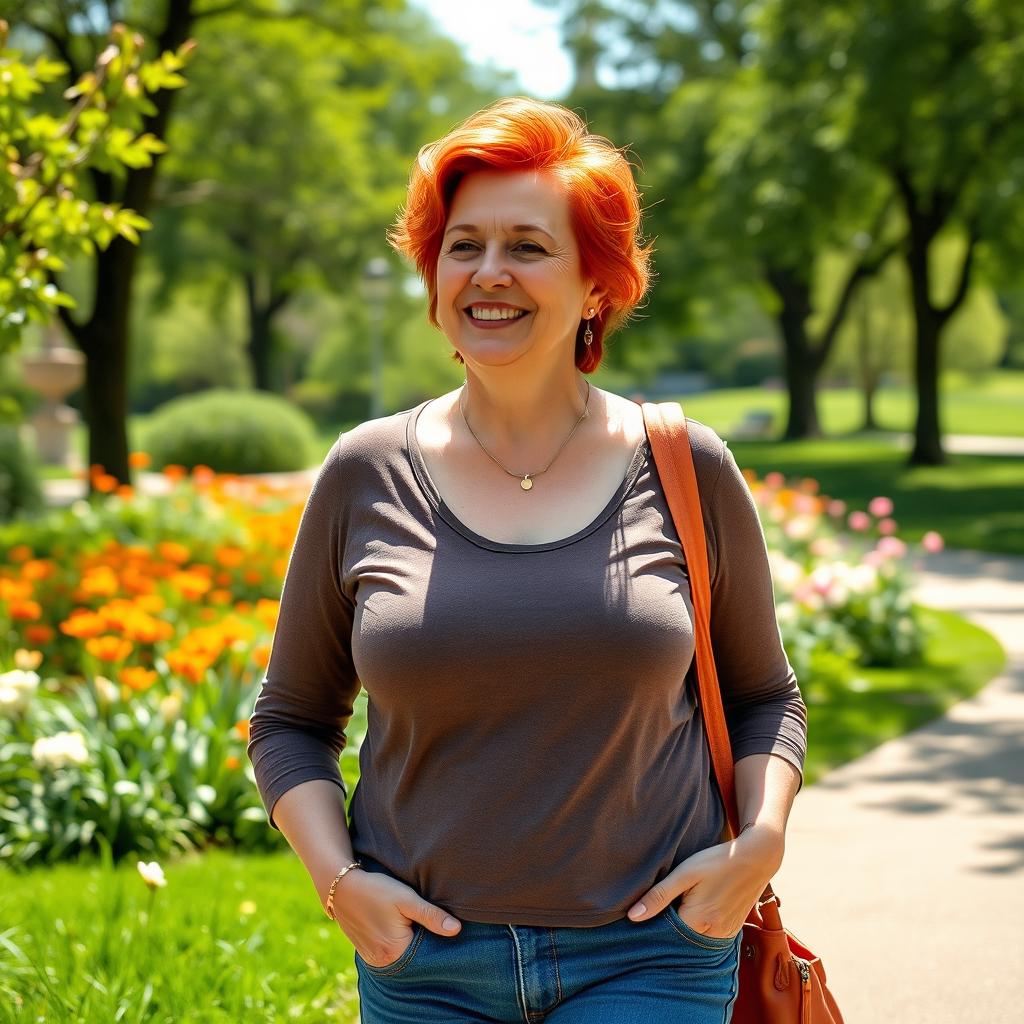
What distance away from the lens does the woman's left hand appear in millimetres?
1910

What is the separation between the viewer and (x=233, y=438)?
24.5 metres

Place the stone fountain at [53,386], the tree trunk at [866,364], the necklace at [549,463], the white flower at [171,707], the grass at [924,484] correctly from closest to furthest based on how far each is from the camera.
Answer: the necklace at [549,463]
the white flower at [171,707]
the grass at [924,484]
the stone fountain at [53,386]
the tree trunk at [866,364]

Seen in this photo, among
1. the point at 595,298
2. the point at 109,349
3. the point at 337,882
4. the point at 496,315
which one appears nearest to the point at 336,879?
the point at 337,882

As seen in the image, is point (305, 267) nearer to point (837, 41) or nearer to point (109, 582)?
point (837, 41)

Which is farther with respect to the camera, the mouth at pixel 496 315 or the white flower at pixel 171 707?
the white flower at pixel 171 707

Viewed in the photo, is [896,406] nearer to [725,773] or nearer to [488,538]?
[725,773]

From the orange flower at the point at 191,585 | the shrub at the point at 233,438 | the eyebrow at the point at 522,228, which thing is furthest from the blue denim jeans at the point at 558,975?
the shrub at the point at 233,438

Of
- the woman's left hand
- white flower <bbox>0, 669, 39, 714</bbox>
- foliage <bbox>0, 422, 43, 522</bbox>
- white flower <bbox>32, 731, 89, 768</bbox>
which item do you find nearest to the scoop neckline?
the woman's left hand

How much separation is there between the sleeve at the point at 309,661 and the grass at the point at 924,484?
12.6 m

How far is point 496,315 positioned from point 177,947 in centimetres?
220

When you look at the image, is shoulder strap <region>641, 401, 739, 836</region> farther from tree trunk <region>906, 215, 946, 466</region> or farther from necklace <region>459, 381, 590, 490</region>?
tree trunk <region>906, 215, 946, 466</region>

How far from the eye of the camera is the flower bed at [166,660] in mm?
4871

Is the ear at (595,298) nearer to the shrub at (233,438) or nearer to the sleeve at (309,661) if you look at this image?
the sleeve at (309,661)

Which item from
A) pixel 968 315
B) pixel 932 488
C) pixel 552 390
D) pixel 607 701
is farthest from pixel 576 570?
pixel 968 315
